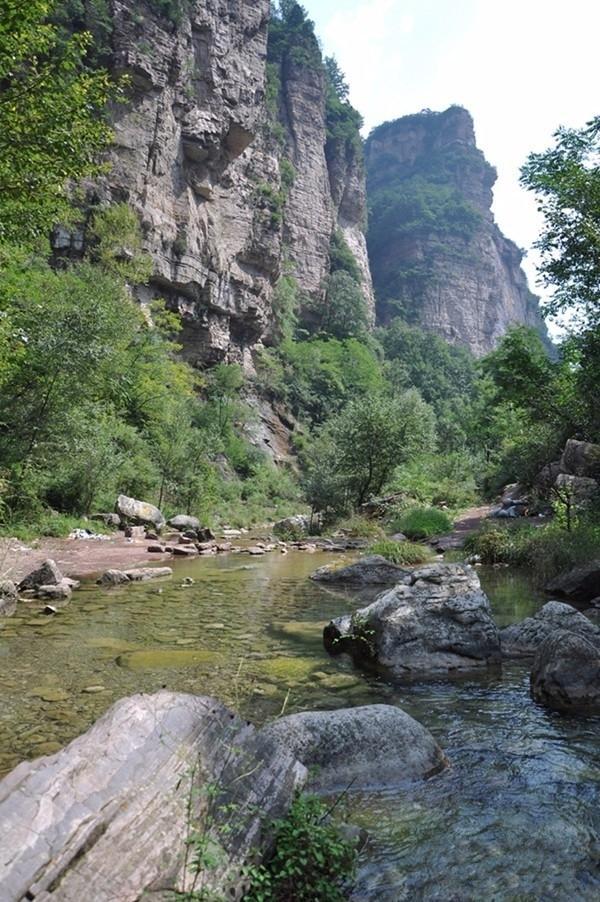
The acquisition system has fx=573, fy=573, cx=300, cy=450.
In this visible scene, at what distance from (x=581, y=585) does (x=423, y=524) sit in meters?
11.2

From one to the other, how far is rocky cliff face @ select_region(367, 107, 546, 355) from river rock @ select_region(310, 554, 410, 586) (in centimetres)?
8859

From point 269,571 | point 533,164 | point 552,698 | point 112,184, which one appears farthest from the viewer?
point 112,184

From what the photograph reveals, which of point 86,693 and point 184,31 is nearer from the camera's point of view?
point 86,693

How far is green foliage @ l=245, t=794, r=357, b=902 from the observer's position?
8.44ft

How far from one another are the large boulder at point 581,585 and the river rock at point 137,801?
8929 mm

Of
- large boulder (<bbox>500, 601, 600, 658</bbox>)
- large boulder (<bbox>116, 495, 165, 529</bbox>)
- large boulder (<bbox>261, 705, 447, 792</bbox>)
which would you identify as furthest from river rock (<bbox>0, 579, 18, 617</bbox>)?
large boulder (<bbox>116, 495, 165, 529</bbox>)

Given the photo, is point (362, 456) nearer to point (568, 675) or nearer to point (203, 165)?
point (568, 675)

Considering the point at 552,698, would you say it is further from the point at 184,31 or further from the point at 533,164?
the point at 184,31

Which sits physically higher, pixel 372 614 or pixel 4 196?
pixel 4 196

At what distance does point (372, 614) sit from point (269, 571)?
7399 millimetres

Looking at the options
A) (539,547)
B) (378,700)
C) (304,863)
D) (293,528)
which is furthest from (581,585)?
(293,528)

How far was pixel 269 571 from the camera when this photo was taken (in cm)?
1452

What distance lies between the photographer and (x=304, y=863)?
8.55 feet

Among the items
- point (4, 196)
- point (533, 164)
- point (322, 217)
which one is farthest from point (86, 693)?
point (322, 217)
